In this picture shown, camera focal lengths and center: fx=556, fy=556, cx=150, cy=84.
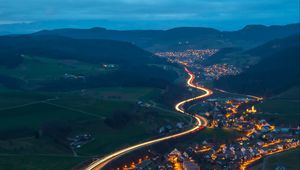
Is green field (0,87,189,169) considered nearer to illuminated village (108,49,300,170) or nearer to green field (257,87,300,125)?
illuminated village (108,49,300,170)

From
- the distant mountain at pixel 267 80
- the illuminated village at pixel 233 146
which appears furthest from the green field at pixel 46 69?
the illuminated village at pixel 233 146

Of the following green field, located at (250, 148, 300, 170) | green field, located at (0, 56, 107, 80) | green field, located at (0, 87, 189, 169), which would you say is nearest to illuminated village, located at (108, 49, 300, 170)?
green field, located at (250, 148, 300, 170)

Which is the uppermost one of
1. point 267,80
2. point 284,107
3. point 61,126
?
point 61,126

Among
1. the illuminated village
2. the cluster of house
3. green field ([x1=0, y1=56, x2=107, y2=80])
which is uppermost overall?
green field ([x1=0, y1=56, x2=107, y2=80])

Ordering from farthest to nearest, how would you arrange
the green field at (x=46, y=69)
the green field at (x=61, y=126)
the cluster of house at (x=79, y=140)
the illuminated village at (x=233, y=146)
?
the green field at (x=46, y=69) → the cluster of house at (x=79, y=140) → the illuminated village at (x=233, y=146) → the green field at (x=61, y=126)

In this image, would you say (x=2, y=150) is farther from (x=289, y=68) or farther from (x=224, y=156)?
(x=289, y=68)

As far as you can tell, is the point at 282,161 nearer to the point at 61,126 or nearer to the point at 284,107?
the point at 61,126

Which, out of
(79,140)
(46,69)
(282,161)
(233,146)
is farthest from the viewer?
(46,69)

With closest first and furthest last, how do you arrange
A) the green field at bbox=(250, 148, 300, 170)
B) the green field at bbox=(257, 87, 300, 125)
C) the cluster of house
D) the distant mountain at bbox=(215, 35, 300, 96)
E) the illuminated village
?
the green field at bbox=(250, 148, 300, 170)
the illuminated village
the cluster of house
the green field at bbox=(257, 87, 300, 125)
the distant mountain at bbox=(215, 35, 300, 96)

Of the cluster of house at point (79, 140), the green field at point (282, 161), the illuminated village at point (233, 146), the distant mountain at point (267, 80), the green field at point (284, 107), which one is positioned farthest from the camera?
the distant mountain at point (267, 80)

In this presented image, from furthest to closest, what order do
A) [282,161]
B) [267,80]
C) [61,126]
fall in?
[267,80] → [61,126] → [282,161]

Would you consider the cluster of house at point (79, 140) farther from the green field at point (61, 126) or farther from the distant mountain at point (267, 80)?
the distant mountain at point (267, 80)

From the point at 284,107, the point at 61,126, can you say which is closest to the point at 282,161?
the point at 61,126
